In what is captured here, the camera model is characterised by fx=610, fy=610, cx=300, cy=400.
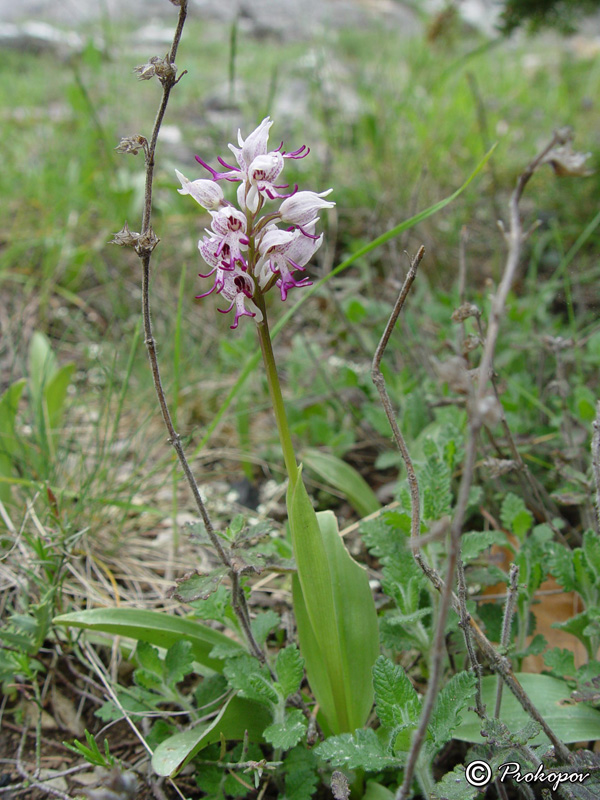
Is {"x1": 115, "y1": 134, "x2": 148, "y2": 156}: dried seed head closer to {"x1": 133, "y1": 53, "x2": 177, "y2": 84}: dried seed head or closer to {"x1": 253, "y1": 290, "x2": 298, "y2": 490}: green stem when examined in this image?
{"x1": 133, "y1": 53, "x2": 177, "y2": 84}: dried seed head

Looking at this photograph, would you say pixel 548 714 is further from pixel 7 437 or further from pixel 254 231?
pixel 7 437

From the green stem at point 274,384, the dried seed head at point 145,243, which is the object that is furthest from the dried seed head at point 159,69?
the green stem at point 274,384

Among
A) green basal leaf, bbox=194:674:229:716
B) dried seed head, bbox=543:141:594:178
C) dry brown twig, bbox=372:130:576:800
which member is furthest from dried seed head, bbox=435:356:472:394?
green basal leaf, bbox=194:674:229:716

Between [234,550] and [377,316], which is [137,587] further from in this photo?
[377,316]

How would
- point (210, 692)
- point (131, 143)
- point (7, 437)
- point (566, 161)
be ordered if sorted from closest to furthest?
point (566, 161) < point (131, 143) < point (210, 692) < point (7, 437)

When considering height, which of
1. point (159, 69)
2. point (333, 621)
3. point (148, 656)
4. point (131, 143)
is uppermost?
point (159, 69)

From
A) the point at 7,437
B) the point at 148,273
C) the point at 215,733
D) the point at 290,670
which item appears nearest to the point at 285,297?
the point at 148,273
